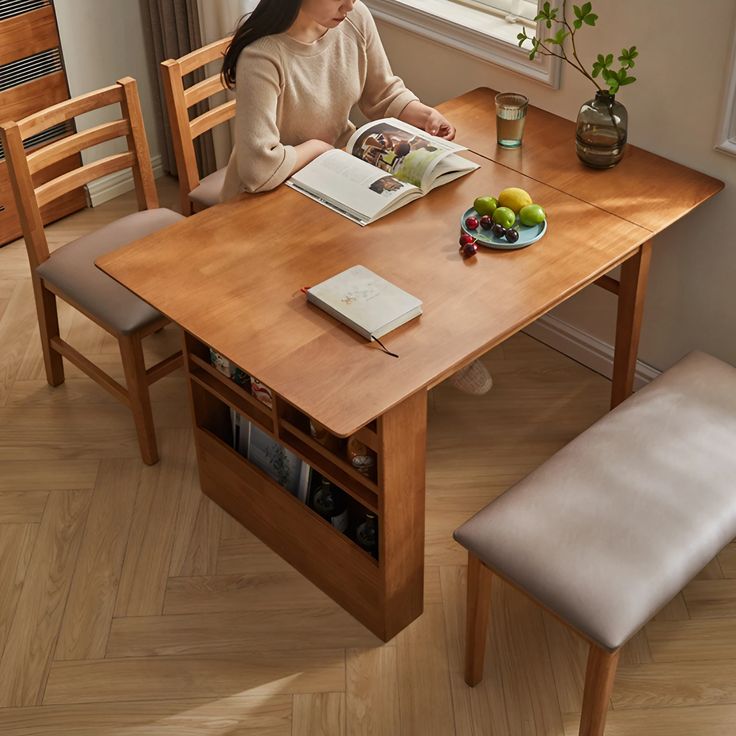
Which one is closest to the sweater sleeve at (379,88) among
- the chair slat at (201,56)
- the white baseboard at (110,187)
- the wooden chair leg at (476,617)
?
the chair slat at (201,56)

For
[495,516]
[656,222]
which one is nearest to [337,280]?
[495,516]

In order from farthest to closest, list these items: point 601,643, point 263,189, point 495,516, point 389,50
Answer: point 389,50 < point 263,189 < point 495,516 < point 601,643

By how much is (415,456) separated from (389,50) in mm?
1554

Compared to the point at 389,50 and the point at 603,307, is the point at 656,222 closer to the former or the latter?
the point at 603,307

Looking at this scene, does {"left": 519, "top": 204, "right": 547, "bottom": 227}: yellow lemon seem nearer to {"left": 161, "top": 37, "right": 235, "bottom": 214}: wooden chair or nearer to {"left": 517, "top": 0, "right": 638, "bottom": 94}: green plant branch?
{"left": 517, "top": 0, "right": 638, "bottom": 94}: green plant branch

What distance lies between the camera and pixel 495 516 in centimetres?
196

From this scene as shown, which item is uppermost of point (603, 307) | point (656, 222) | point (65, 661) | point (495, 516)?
point (656, 222)

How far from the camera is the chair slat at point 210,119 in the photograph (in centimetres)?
289

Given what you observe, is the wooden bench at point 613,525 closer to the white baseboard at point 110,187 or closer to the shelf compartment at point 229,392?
the shelf compartment at point 229,392

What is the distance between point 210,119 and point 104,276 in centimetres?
60

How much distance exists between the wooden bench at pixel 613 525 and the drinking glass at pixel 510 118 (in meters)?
0.78

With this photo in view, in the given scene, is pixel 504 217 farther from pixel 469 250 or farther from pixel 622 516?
pixel 622 516

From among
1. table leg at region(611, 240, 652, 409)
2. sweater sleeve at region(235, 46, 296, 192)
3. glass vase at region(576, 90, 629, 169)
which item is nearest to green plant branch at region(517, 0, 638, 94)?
glass vase at region(576, 90, 629, 169)

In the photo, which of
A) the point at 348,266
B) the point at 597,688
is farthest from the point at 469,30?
the point at 597,688
